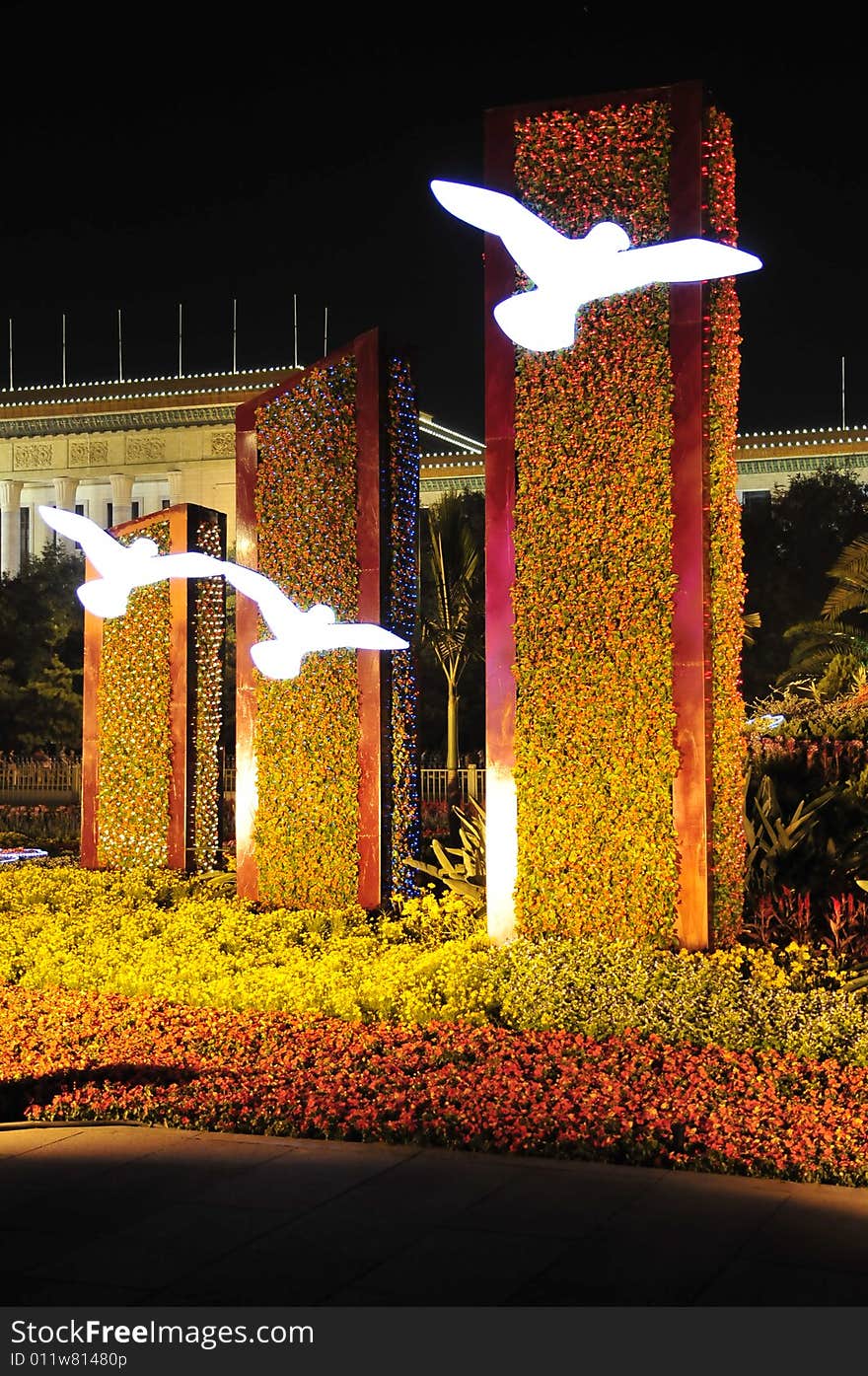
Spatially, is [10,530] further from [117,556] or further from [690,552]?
[690,552]

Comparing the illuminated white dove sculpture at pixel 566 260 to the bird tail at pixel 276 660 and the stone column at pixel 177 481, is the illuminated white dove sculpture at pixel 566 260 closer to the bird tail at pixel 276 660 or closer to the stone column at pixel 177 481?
the bird tail at pixel 276 660

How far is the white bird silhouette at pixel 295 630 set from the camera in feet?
34.4

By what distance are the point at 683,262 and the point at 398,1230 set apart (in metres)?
6.10

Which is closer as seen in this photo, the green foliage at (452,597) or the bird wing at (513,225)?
the bird wing at (513,225)

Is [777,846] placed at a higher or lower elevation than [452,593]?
lower

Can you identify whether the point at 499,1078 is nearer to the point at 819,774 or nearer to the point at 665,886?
the point at 665,886

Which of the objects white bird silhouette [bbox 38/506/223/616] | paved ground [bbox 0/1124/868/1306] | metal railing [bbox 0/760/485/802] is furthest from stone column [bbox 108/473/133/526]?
paved ground [bbox 0/1124/868/1306]

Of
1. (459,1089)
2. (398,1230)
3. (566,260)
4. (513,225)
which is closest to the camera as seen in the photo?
(398,1230)

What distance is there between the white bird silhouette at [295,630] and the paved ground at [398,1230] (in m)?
5.16

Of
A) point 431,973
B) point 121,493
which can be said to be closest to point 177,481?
point 121,493

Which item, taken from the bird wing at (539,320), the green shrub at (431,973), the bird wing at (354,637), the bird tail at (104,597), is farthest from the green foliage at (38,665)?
the bird wing at (539,320)

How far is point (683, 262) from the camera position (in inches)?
343

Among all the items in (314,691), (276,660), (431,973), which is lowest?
(431,973)

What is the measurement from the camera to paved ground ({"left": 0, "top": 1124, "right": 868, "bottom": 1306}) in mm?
4012
